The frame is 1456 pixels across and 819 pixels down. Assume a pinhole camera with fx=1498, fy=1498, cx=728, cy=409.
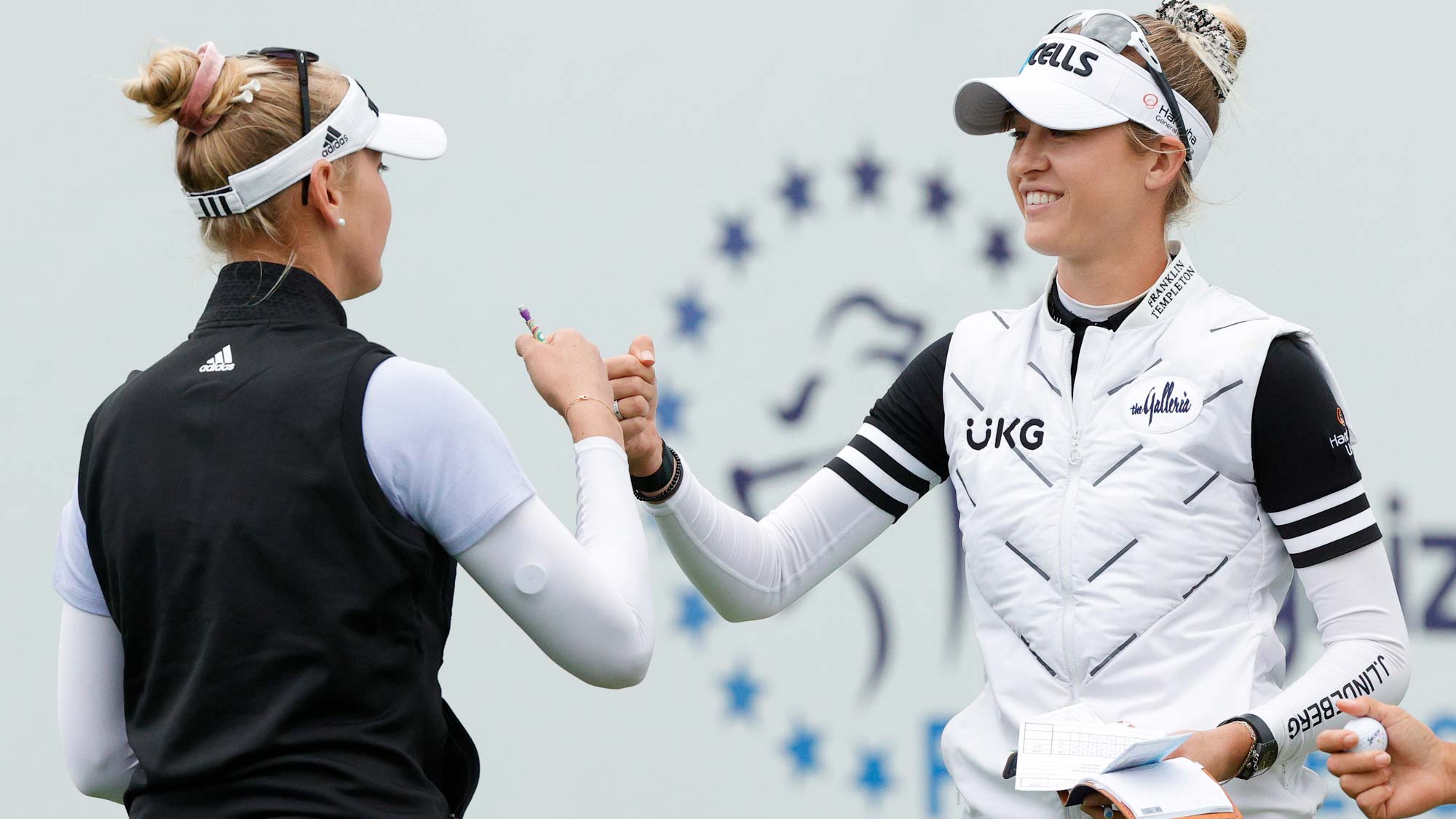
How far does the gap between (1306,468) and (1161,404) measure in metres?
0.17

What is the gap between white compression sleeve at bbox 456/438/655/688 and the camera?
136 cm

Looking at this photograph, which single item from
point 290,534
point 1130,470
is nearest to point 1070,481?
point 1130,470

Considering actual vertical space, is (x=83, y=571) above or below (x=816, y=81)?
below

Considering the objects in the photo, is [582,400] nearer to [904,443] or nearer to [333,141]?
[333,141]

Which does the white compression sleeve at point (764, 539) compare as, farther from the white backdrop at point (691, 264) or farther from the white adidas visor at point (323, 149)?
the white backdrop at point (691, 264)

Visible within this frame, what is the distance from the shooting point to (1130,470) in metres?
1.68

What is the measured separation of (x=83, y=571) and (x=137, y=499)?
17 centimetres

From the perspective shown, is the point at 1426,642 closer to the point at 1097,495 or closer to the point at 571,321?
the point at 1097,495

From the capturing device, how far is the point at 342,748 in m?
1.32

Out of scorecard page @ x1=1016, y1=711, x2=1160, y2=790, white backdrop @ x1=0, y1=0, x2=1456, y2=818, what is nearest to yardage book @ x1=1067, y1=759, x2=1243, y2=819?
scorecard page @ x1=1016, y1=711, x2=1160, y2=790

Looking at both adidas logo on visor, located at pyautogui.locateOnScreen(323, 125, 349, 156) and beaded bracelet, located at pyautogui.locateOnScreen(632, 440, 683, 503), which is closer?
adidas logo on visor, located at pyautogui.locateOnScreen(323, 125, 349, 156)

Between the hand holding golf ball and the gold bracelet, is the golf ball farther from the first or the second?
the gold bracelet

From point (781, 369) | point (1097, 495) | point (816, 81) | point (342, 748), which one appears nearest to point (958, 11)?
point (816, 81)

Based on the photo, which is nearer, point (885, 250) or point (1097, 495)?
point (1097, 495)
